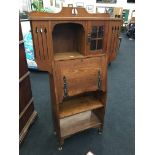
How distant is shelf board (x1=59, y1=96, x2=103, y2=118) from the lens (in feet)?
4.65

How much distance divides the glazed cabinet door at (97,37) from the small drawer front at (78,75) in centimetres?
8

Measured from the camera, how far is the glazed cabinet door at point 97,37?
1.19 meters

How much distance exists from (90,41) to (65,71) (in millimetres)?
321

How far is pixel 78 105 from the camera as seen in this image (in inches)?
59.7

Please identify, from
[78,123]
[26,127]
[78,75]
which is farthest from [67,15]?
[26,127]

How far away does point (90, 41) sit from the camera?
122cm

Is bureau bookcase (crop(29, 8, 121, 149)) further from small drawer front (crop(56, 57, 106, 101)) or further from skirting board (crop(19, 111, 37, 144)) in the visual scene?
skirting board (crop(19, 111, 37, 144))

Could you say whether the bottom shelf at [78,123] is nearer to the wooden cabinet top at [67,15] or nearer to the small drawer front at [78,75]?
the small drawer front at [78,75]

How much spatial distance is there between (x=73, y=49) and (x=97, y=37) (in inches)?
11.1

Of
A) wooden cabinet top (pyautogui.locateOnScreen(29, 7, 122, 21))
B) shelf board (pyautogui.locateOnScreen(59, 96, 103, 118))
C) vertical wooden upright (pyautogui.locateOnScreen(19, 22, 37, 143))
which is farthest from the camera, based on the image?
vertical wooden upright (pyautogui.locateOnScreen(19, 22, 37, 143))

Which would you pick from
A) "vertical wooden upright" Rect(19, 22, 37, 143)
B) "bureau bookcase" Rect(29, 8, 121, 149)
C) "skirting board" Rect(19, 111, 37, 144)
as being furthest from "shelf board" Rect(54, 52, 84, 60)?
"skirting board" Rect(19, 111, 37, 144)

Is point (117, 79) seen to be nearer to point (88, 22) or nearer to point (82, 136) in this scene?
point (82, 136)

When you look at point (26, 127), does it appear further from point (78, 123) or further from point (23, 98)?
point (78, 123)
